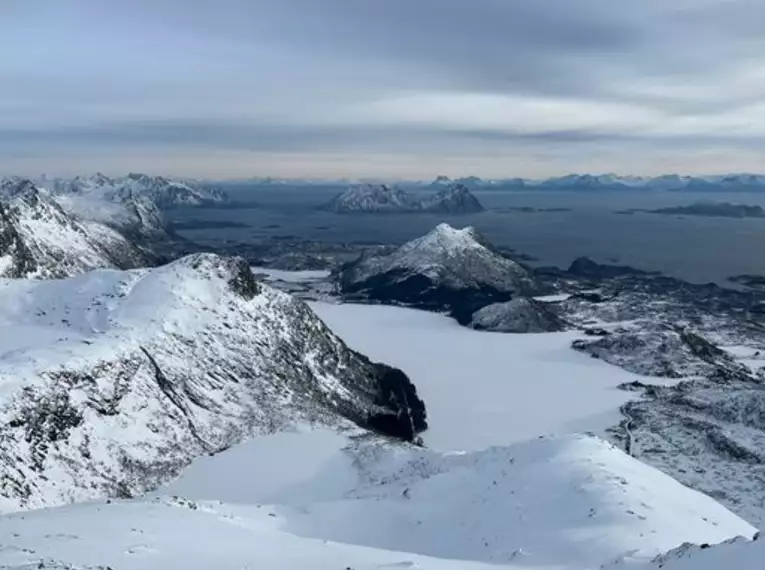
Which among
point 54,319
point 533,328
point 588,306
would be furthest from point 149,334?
point 588,306

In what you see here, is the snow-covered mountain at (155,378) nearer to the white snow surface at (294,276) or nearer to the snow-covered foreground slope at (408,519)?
the snow-covered foreground slope at (408,519)

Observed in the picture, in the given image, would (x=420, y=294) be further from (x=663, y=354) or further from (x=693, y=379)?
(x=693, y=379)

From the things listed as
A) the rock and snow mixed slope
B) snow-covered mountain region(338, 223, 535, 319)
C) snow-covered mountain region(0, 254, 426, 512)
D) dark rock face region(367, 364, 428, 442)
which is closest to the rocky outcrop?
the rock and snow mixed slope

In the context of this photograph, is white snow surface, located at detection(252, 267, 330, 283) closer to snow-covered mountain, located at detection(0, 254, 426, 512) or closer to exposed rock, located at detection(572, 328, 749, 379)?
exposed rock, located at detection(572, 328, 749, 379)

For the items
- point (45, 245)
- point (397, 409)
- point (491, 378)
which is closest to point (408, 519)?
point (397, 409)

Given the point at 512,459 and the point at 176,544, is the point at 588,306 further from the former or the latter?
the point at 176,544

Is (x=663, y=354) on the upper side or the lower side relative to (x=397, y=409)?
upper
